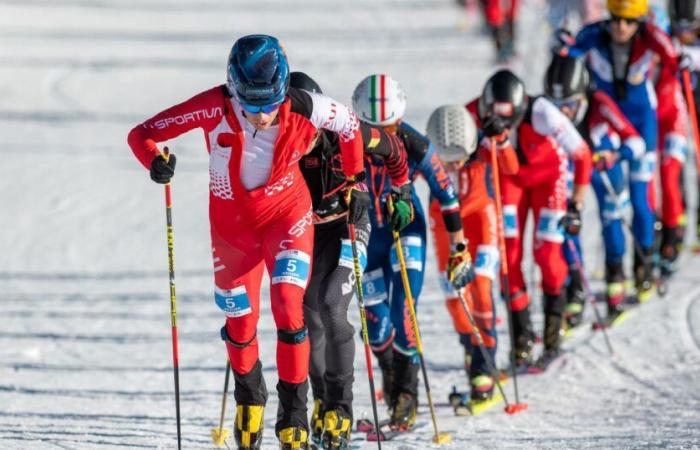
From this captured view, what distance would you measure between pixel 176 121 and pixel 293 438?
1773 mm

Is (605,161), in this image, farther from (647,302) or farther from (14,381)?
(14,381)

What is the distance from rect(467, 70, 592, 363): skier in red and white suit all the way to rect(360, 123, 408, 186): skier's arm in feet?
5.76

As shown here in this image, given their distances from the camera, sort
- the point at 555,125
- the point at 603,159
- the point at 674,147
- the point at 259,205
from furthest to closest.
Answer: the point at 674,147, the point at 603,159, the point at 555,125, the point at 259,205

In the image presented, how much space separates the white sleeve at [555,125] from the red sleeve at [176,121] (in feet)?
10.9

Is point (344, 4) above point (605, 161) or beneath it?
above

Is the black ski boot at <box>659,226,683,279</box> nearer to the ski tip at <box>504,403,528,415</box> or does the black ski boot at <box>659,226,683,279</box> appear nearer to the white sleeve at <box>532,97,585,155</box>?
the white sleeve at <box>532,97,585,155</box>

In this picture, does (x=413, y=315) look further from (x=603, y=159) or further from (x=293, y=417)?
(x=603, y=159)

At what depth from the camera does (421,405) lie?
8695mm

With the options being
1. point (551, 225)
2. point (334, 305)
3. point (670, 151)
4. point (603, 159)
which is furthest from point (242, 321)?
point (670, 151)

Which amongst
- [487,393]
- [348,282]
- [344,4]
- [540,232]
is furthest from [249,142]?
[344,4]

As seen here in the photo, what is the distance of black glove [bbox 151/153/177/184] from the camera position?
6.20 m

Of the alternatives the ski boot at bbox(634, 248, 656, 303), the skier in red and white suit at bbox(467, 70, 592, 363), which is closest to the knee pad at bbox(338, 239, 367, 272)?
the skier in red and white suit at bbox(467, 70, 592, 363)

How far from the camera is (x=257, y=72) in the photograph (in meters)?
6.09

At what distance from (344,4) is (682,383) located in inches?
672
